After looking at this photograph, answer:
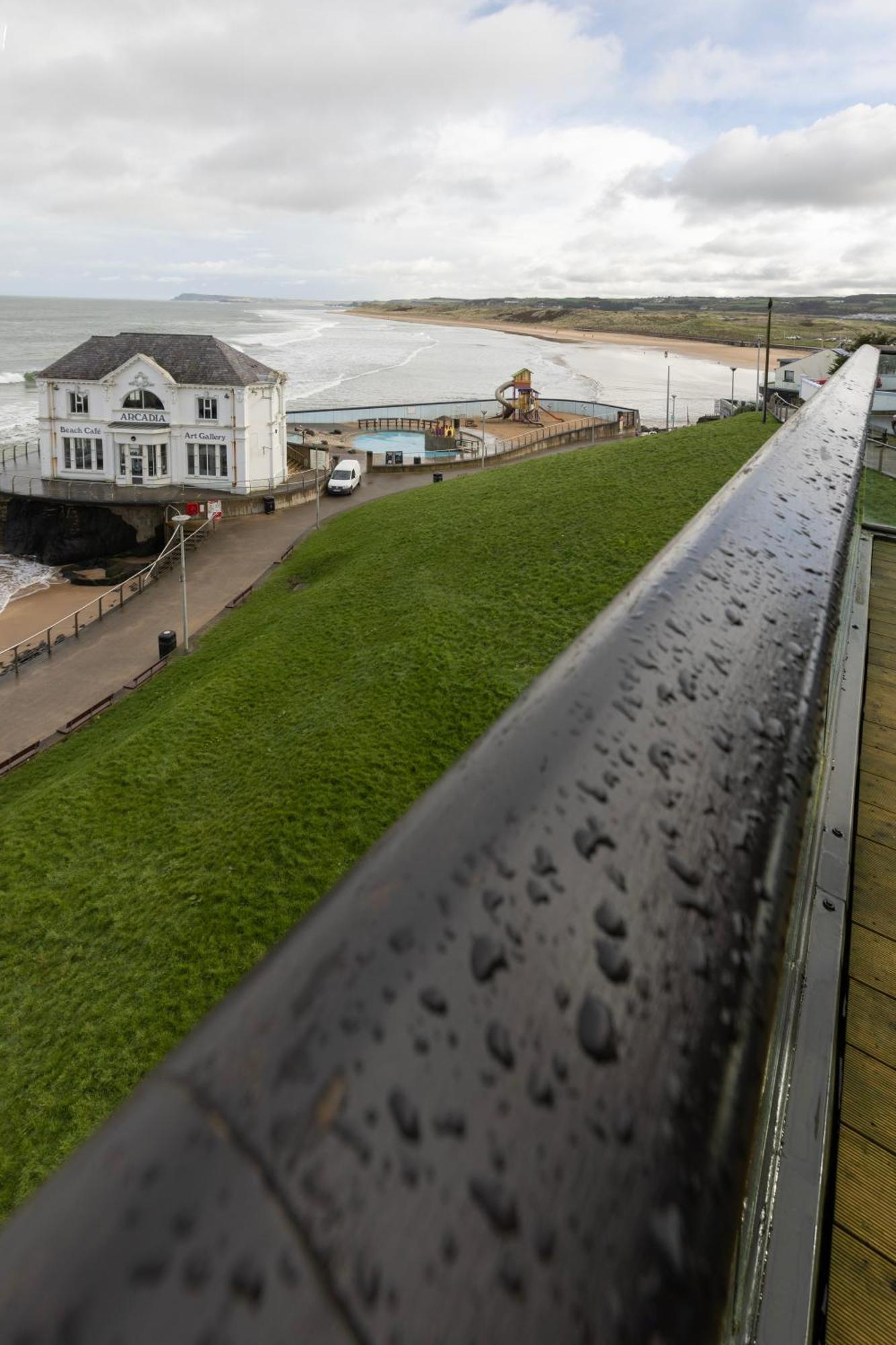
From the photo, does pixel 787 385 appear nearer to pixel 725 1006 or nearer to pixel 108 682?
pixel 108 682

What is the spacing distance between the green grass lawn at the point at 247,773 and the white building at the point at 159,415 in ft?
41.2

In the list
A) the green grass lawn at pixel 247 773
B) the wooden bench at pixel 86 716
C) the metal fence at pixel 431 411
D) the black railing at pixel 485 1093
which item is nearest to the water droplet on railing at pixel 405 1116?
the black railing at pixel 485 1093

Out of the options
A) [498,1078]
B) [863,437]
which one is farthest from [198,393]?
[498,1078]

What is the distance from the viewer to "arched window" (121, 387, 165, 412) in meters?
33.4

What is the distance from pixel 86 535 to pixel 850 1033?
35.8 metres

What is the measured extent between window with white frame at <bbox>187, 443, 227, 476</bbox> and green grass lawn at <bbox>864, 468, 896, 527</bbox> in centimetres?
2548

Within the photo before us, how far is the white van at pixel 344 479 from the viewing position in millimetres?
36312

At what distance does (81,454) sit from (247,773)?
87.9 feet

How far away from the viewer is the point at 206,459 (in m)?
34.4

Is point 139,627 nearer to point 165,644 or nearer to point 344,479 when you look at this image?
point 165,644

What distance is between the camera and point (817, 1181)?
1368mm

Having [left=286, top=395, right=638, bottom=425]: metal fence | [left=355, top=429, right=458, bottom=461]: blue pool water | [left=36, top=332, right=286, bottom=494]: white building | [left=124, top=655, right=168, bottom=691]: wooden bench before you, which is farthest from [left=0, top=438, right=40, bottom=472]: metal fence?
[left=124, top=655, right=168, bottom=691]: wooden bench

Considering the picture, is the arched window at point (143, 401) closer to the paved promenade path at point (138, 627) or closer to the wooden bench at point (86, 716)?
the paved promenade path at point (138, 627)

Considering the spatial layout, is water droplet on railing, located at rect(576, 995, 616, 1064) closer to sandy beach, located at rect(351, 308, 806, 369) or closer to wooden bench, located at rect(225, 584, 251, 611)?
wooden bench, located at rect(225, 584, 251, 611)
